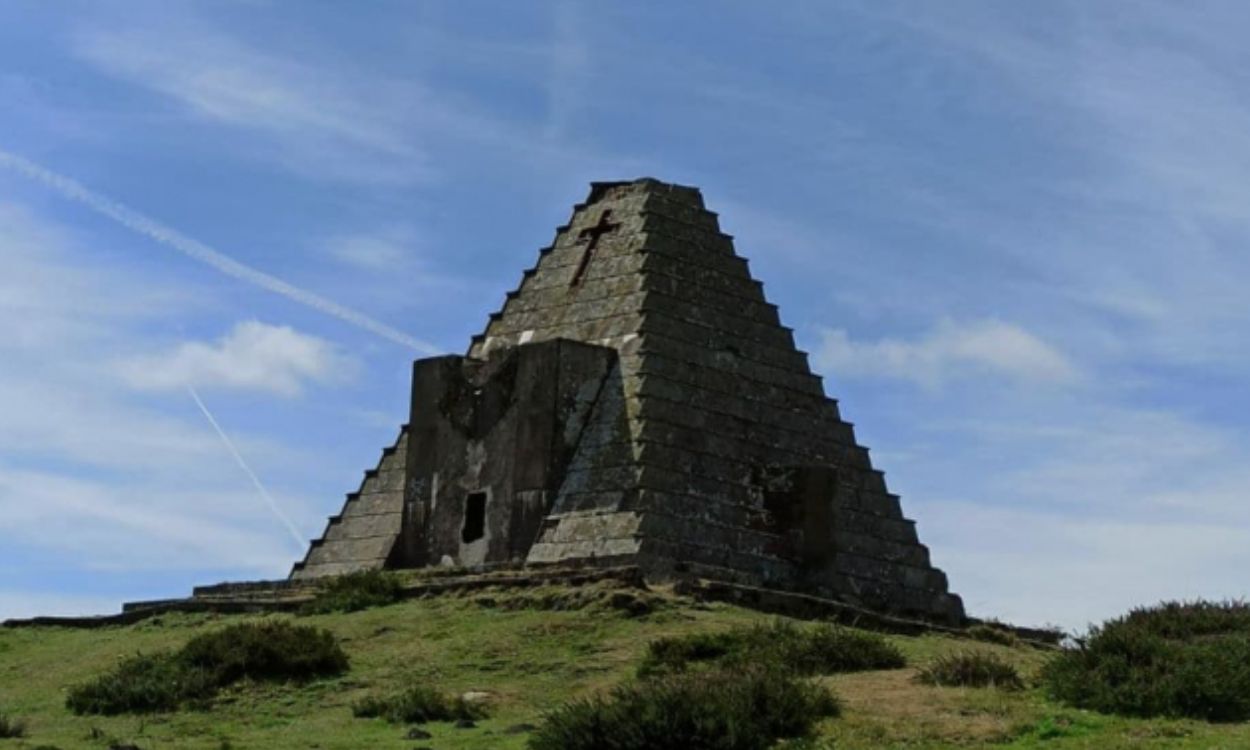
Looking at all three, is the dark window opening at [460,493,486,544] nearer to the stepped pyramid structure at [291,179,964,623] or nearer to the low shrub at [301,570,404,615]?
the stepped pyramid structure at [291,179,964,623]

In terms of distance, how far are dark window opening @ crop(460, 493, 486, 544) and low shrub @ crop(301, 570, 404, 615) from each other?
2.05 metres

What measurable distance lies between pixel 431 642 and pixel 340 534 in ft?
29.6

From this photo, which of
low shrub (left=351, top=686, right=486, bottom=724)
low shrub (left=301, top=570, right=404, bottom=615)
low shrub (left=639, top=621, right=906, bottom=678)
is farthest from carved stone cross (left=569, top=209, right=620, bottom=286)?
low shrub (left=351, top=686, right=486, bottom=724)

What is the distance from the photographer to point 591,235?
36656mm

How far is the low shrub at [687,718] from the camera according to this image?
64.1 ft

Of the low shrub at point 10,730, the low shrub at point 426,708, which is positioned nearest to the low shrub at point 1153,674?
the low shrub at point 426,708

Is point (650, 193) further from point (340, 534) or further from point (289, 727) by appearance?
point (289, 727)

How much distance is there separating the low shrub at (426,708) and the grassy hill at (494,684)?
0.69ft

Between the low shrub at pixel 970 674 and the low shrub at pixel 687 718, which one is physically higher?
the low shrub at pixel 970 674

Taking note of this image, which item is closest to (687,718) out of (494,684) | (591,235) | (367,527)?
(494,684)

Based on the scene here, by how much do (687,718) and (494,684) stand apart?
5372mm

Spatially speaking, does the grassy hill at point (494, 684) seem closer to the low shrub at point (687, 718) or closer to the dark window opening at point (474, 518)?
the low shrub at point (687, 718)

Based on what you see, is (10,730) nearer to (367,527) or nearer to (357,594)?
(357,594)

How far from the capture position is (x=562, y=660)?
25484mm
